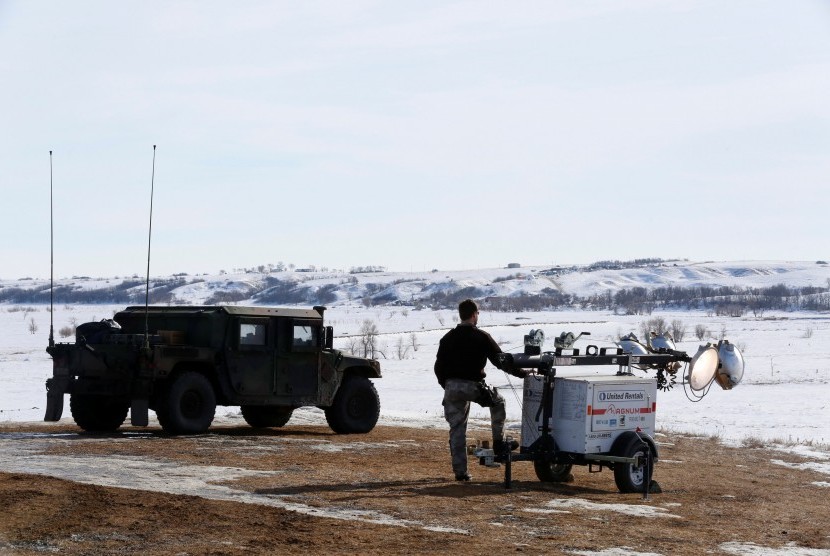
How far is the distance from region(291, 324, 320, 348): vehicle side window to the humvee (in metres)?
0.01

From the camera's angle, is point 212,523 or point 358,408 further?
point 358,408

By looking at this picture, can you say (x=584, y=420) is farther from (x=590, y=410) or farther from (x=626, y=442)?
(x=626, y=442)

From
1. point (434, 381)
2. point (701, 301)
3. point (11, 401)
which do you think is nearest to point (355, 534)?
point (11, 401)

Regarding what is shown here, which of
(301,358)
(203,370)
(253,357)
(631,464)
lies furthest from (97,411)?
(631,464)

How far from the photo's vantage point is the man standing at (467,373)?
11.8 meters

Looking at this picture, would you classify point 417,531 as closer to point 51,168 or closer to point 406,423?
point 51,168

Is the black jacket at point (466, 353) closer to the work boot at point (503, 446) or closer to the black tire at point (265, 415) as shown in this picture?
the work boot at point (503, 446)

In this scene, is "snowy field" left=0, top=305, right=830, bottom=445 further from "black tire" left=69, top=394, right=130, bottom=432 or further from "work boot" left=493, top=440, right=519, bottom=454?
"black tire" left=69, top=394, right=130, bottom=432

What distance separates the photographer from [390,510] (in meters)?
10.1

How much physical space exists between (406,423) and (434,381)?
653 inches

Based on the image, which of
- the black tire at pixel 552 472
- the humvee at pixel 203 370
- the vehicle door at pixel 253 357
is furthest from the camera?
the vehicle door at pixel 253 357

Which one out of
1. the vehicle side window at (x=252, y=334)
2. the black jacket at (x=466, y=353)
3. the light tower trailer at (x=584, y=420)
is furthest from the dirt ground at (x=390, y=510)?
the vehicle side window at (x=252, y=334)

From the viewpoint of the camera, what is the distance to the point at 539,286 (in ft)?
618

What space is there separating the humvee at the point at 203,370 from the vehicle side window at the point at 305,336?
15 millimetres
